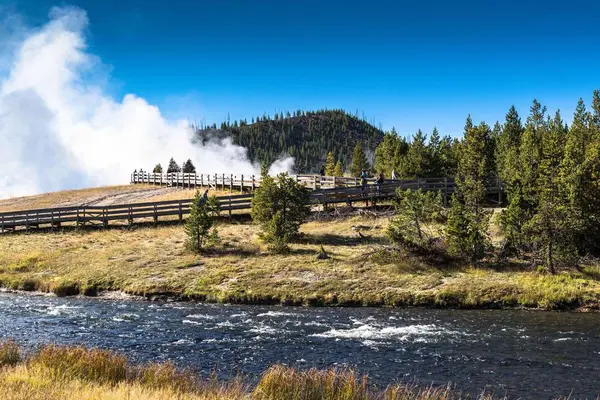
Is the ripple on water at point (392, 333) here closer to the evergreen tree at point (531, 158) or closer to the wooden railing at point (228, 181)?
the evergreen tree at point (531, 158)

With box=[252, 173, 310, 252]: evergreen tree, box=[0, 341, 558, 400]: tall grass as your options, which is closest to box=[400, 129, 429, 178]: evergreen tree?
box=[252, 173, 310, 252]: evergreen tree

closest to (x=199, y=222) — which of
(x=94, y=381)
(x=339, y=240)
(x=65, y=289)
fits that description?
(x=65, y=289)

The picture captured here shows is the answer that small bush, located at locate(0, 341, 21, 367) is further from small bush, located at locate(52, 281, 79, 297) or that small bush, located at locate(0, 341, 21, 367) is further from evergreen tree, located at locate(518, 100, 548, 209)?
evergreen tree, located at locate(518, 100, 548, 209)

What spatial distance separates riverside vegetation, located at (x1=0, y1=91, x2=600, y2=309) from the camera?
26.0 metres

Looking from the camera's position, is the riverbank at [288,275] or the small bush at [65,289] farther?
the small bush at [65,289]

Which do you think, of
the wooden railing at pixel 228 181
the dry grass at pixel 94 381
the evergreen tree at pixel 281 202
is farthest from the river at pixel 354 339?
the wooden railing at pixel 228 181

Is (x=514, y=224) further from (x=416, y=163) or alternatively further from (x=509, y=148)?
(x=509, y=148)

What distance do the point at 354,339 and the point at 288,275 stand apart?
1085cm

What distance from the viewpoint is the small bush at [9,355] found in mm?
13203

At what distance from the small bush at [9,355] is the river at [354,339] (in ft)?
10.7

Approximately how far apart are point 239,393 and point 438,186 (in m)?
39.0

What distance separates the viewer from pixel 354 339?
18.8 meters

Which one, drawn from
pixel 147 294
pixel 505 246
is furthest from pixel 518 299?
pixel 147 294

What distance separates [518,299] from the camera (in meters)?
24.5
